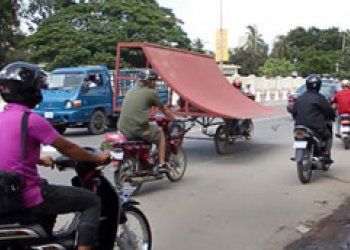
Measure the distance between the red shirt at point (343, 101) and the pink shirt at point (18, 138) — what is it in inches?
447

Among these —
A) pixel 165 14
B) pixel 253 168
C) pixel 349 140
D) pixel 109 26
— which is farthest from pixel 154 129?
pixel 165 14

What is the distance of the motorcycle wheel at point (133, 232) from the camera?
491cm

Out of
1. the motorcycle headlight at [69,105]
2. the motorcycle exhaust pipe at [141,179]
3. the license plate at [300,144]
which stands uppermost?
the motorcycle headlight at [69,105]

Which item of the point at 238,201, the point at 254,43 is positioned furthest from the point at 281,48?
the point at 238,201

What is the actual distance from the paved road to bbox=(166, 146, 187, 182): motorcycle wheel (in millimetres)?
154

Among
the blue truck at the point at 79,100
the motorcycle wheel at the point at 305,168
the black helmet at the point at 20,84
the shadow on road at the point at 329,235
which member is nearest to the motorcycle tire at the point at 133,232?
the black helmet at the point at 20,84

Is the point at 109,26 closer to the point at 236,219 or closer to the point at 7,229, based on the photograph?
the point at 236,219

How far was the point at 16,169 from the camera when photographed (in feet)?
13.1

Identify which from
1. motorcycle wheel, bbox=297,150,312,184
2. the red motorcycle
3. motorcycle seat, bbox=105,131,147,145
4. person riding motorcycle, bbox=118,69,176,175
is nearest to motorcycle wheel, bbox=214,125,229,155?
the red motorcycle

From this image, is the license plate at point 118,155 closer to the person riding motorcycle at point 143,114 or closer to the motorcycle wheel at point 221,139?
the person riding motorcycle at point 143,114

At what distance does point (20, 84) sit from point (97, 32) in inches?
1532

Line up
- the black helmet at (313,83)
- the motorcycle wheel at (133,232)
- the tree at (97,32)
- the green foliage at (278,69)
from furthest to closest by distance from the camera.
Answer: the green foliage at (278,69), the tree at (97,32), the black helmet at (313,83), the motorcycle wheel at (133,232)

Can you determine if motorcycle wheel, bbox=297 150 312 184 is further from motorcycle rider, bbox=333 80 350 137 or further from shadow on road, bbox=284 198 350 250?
motorcycle rider, bbox=333 80 350 137

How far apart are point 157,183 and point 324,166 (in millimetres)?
2951
